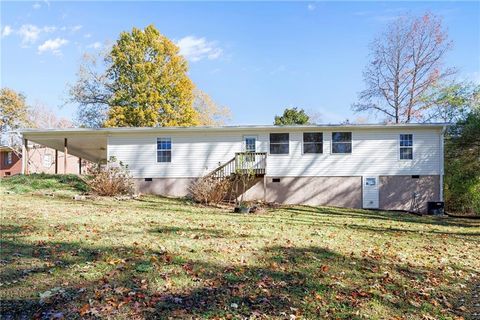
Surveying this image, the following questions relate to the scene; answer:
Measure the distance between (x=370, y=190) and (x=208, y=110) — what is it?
68.5ft

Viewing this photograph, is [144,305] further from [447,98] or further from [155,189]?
[447,98]

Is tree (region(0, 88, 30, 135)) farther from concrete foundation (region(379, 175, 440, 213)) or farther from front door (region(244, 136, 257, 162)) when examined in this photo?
concrete foundation (region(379, 175, 440, 213))

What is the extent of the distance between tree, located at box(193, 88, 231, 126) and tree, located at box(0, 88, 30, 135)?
16203 millimetres

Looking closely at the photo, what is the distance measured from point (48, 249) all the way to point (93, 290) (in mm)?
1789

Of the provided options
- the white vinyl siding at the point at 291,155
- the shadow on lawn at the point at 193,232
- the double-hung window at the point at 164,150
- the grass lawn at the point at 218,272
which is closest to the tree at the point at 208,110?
the double-hung window at the point at 164,150

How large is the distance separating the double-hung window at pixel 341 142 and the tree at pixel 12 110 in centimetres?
2943

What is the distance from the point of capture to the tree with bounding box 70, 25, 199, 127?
25062 mm

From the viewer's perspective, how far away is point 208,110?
33.5 m

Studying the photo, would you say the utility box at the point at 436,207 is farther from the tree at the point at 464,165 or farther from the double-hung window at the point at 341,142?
the double-hung window at the point at 341,142

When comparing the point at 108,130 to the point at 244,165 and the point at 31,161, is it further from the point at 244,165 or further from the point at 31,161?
the point at 31,161

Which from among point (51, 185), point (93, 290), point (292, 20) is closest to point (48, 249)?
point (93, 290)

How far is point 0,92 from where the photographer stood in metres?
31.2

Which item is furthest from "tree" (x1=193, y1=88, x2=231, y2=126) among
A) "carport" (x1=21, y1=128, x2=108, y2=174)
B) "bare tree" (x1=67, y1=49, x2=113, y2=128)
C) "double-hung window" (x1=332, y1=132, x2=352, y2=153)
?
"double-hung window" (x1=332, y1=132, x2=352, y2=153)

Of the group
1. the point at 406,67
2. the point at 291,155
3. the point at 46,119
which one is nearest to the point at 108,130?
the point at 291,155
